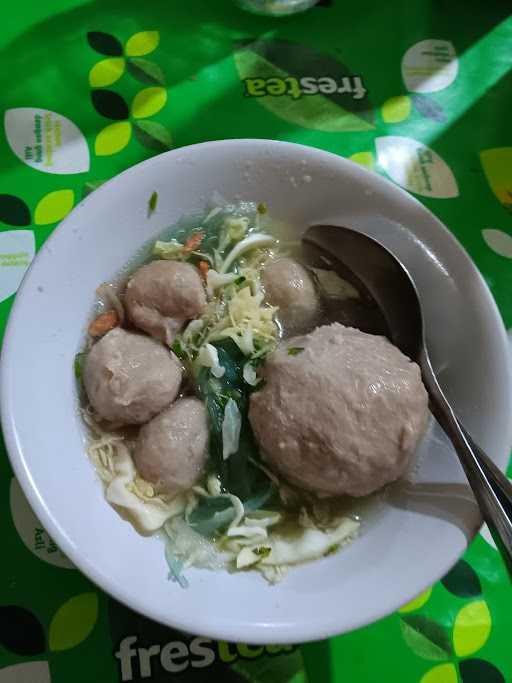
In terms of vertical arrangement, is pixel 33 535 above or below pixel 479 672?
above

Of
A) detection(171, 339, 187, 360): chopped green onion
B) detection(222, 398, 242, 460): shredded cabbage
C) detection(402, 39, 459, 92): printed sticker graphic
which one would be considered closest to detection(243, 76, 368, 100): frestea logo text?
detection(402, 39, 459, 92): printed sticker graphic

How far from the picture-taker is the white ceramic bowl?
2.60ft

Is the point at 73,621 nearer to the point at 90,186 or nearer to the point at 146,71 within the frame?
the point at 90,186

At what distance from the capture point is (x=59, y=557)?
1000 millimetres

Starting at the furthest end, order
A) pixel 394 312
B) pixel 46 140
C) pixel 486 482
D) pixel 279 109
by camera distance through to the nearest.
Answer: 1. pixel 279 109
2. pixel 46 140
3. pixel 394 312
4. pixel 486 482

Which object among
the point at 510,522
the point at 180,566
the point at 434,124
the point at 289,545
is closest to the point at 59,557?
the point at 180,566

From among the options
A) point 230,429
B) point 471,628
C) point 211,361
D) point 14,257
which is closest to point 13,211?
point 14,257

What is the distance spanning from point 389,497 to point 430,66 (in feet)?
3.89

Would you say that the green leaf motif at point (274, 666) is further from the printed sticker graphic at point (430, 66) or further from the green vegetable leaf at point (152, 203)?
the printed sticker graphic at point (430, 66)

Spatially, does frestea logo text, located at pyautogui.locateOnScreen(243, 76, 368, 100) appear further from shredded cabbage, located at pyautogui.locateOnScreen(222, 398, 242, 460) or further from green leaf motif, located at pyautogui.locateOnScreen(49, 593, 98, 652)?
green leaf motif, located at pyautogui.locateOnScreen(49, 593, 98, 652)

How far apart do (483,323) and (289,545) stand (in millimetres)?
465

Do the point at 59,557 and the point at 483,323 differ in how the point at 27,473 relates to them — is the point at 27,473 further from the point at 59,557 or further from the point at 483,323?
the point at 483,323

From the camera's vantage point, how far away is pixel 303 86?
1503 mm

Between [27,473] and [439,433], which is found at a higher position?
[27,473]
